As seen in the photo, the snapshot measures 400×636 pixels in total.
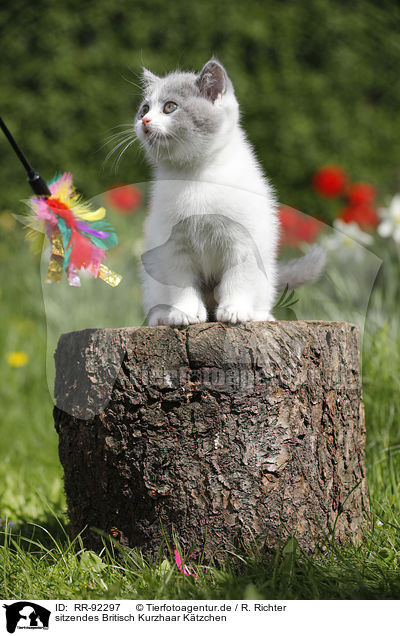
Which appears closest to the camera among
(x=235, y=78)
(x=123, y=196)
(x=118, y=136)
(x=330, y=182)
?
(x=118, y=136)

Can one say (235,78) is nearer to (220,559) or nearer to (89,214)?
(89,214)

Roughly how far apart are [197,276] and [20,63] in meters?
2.97

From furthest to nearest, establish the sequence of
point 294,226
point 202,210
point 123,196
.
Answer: point 294,226 → point 123,196 → point 202,210

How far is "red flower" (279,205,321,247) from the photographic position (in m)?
1.60

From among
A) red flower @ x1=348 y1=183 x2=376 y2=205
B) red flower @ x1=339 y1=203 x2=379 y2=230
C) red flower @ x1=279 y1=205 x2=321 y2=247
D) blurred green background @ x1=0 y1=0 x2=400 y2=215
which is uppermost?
blurred green background @ x1=0 y1=0 x2=400 y2=215

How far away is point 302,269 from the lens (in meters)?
1.66

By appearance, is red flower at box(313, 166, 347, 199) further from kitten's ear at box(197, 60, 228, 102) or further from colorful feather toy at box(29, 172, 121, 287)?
colorful feather toy at box(29, 172, 121, 287)

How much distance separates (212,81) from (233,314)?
0.60 metres

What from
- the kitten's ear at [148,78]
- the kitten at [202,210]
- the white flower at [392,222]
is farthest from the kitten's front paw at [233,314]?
the white flower at [392,222]

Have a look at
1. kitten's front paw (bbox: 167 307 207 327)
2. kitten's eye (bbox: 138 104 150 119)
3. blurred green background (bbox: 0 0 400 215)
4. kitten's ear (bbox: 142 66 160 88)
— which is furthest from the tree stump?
blurred green background (bbox: 0 0 400 215)

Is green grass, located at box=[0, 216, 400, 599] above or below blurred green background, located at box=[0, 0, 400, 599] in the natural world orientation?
below
